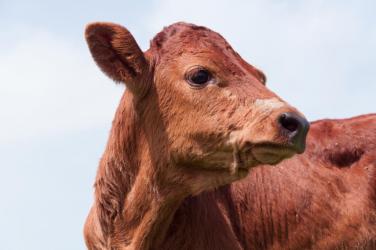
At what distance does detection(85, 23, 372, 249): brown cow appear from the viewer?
10.5 meters

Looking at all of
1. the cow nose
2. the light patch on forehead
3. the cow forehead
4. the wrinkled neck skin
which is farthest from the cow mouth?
the cow forehead

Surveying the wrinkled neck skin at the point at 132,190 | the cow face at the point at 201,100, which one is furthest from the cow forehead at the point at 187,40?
the wrinkled neck skin at the point at 132,190

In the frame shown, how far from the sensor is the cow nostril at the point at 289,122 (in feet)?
32.0

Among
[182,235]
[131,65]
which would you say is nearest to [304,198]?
[182,235]

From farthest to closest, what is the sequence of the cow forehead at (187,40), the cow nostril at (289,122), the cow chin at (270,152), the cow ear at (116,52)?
the cow ear at (116,52) → the cow forehead at (187,40) → the cow chin at (270,152) → the cow nostril at (289,122)

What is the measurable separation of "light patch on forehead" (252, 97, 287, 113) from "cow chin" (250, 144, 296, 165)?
398 mm

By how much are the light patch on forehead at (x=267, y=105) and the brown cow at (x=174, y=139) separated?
0.02m

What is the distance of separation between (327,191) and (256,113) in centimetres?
312

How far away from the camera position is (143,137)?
11.2 metres

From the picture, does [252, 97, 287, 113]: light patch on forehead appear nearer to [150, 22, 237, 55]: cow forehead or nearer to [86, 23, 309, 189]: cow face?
[86, 23, 309, 189]: cow face

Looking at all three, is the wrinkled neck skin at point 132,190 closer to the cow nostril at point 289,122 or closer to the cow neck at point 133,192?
the cow neck at point 133,192

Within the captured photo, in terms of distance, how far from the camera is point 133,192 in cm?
1116

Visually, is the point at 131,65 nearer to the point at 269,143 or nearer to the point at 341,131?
the point at 269,143

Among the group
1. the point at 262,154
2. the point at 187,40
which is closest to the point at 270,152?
Result: the point at 262,154
